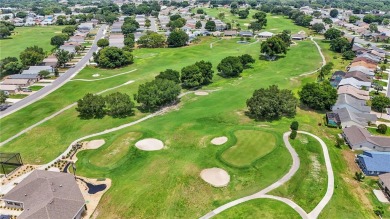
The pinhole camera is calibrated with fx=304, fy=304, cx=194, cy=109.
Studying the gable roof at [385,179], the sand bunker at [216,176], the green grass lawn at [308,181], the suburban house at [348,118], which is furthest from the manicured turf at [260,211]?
the suburban house at [348,118]

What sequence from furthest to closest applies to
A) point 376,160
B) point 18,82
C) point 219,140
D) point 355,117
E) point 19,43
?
point 19,43 → point 18,82 → point 355,117 → point 219,140 → point 376,160

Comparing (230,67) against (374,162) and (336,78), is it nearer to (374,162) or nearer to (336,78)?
(336,78)

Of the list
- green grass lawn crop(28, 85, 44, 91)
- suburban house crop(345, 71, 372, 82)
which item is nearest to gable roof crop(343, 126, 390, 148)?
suburban house crop(345, 71, 372, 82)

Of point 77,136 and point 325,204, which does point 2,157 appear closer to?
point 77,136

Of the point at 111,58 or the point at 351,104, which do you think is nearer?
the point at 351,104

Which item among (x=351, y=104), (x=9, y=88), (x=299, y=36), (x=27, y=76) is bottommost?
(x=351, y=104)

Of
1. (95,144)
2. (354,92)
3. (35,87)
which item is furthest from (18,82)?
(354,92)

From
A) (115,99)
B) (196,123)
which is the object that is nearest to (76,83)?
(115,99)
